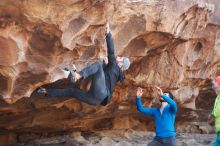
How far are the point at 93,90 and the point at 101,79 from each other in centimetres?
18

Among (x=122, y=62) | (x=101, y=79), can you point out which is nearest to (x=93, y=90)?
(x=101, y=79)

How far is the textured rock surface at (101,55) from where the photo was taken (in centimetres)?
467

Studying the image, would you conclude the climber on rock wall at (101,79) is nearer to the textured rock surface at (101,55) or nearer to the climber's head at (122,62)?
the climber's head at (122,62)

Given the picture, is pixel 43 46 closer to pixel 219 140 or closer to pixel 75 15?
pixel 75 15

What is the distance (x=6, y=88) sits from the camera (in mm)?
5090

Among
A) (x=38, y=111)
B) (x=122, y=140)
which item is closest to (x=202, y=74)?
(x=122, y=140)

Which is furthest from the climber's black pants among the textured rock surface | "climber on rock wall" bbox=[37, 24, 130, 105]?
the textured rock surface

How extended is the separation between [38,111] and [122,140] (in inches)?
78.3

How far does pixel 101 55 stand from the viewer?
5.62 meters

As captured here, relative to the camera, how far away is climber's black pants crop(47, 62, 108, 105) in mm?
5074

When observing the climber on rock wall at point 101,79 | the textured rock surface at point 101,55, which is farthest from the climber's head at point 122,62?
the textured rock surface at point 101,55

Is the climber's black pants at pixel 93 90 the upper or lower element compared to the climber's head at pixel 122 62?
lower

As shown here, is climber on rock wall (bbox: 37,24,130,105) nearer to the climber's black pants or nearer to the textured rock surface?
the climber's black pants

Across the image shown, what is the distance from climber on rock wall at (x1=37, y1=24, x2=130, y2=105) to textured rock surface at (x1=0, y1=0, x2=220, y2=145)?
0.18m
